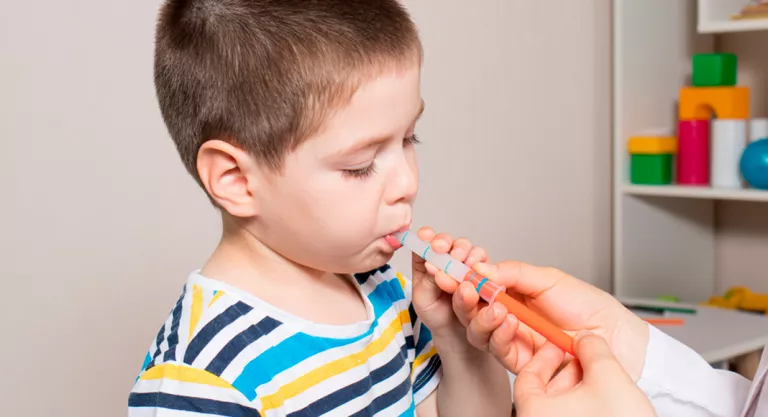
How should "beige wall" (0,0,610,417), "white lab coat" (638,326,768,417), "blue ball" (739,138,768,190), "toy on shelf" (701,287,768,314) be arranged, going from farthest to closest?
"toy on shelf" (701,287,768,314) → "blue ball" (739,138,768,190) → "beige wall" (0,0,610,417) → "white lab coat" (638,326,768,417)

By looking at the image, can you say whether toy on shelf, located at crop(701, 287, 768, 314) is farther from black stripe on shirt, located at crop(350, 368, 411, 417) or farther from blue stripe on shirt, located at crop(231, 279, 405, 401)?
blue stripe on shirt, located at crop(231, 279, 405, 401)

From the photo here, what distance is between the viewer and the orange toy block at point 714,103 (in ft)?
6.30

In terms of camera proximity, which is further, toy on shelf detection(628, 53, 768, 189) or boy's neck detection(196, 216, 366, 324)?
toy on shelf detection(628, 53, 768, 189)

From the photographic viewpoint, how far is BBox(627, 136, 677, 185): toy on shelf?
6.64 ft

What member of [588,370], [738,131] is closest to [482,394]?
[588,370]

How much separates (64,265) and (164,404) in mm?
606

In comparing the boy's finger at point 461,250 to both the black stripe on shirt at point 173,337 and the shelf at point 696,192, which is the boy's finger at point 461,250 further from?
the shelf at point 696,192

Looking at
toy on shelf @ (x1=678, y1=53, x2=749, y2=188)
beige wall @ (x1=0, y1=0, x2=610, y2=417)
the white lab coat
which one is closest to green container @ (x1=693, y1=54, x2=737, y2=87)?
toy on shelf @ (x1=678, y1=53, x2=749, y2=188)

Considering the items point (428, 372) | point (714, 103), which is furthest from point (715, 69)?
point (428, 372)

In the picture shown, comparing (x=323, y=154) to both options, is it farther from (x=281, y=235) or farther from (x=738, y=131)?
(x=738, y=131)

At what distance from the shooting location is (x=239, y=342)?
73 centimetres

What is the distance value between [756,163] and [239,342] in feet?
4.70

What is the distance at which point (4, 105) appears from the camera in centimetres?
114

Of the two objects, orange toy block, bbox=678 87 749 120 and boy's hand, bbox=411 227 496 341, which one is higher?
orange toy block, bbox=678 87 749 120
